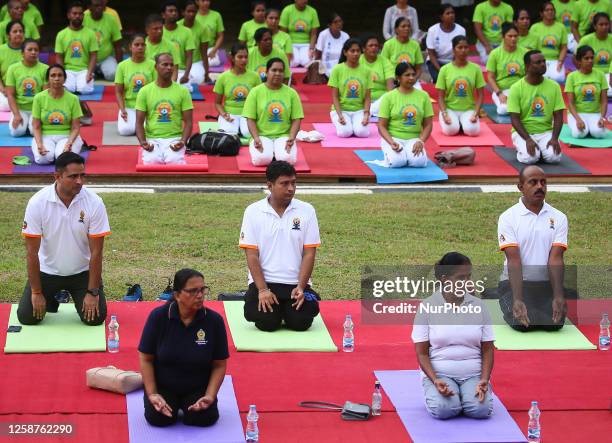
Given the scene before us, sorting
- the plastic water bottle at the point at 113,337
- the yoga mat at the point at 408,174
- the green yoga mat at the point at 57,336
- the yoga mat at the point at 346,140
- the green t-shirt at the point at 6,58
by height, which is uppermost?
the green t-shirt at the point at 6,58

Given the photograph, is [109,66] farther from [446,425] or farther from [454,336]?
[446,425]

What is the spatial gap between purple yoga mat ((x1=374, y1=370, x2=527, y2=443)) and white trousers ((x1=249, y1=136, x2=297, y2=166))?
6.50m

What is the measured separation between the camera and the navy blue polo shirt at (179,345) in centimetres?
741

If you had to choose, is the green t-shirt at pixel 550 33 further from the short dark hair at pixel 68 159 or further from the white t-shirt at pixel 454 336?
the white t-shirt at pixel 454 336

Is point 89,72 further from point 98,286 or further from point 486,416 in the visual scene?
point 486,416

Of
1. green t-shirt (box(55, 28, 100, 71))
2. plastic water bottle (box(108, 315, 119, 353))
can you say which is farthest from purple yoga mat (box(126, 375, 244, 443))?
green t-shirt (box(55, 28, 100, 71))

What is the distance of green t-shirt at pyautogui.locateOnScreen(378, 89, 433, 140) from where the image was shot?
48.0 feet

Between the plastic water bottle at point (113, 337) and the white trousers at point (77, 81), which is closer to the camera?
the plastic water bottle at point (113, 337)

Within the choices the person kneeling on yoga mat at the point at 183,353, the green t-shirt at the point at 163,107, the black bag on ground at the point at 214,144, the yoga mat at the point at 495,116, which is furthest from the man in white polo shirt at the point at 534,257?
the yoga mat at the point at 495,116

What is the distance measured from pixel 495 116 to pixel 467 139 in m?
1.49

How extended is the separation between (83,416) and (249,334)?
6.11ft

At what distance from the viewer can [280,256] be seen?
943 cm

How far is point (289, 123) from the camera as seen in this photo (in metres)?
14.7

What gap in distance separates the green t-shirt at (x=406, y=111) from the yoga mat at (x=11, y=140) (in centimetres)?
455
